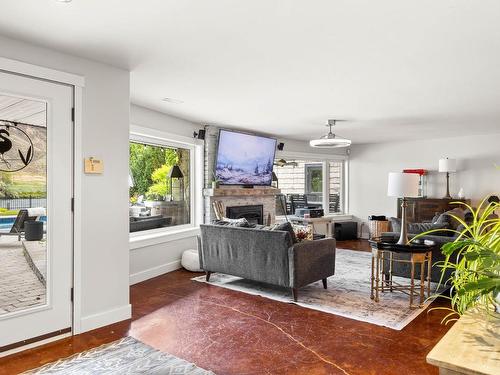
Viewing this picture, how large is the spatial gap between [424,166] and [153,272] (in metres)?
6.02

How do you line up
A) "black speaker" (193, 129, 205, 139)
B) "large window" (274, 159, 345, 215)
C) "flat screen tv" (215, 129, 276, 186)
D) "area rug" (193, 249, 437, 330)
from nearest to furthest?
"area rug" (193, 249, 437, 330), "black speaker" (193, 129, 205, 139), "flat screen tv" (215, 129, 276, 186), "large window" (274, 159, 345, 215)

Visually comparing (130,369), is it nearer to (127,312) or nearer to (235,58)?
(127,312)

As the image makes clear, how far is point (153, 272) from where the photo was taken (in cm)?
498

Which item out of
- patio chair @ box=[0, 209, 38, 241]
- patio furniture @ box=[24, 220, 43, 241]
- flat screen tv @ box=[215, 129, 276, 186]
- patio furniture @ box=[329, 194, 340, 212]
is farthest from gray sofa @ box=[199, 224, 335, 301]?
patio furniture @ box=[329, 194, 340, 212]

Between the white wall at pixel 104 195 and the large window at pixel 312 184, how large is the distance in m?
5.03

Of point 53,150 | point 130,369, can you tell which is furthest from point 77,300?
point 53,150

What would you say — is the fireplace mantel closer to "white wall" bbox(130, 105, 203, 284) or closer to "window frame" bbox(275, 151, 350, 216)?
"white wall" bbox(130, 105, 203, 284)

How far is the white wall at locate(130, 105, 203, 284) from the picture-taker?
185 inches

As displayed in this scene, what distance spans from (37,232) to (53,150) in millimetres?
650

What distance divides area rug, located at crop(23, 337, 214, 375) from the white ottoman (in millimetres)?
2388

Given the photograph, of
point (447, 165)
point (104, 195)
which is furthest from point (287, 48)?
point (447, 165)

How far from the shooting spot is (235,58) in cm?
304

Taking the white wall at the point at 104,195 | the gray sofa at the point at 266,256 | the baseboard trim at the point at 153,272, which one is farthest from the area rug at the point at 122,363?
the baseboard trim at the point at 153,272

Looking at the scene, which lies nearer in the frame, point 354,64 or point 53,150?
point 53,150
